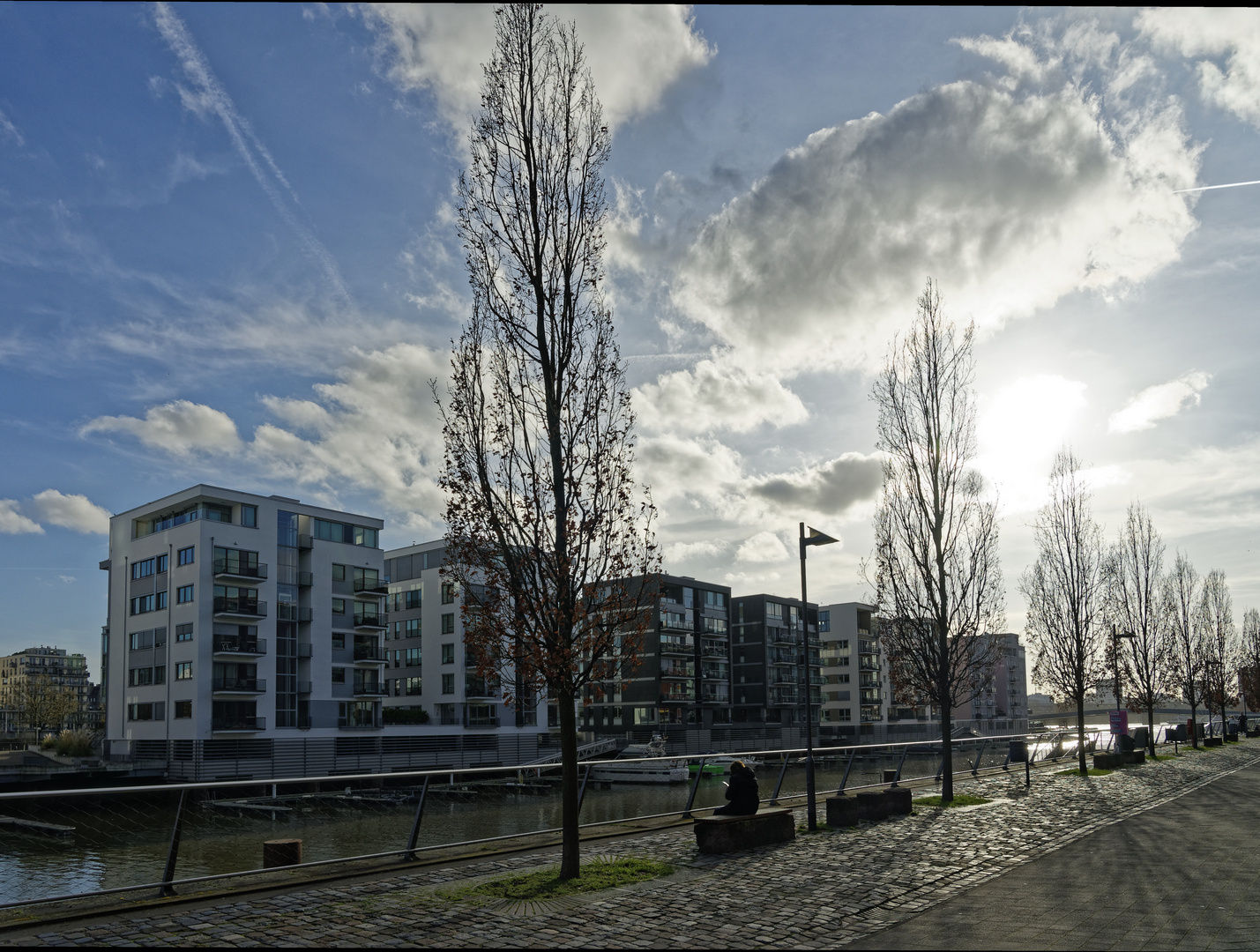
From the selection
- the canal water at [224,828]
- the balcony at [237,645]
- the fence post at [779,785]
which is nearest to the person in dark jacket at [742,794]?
the canal water at [224,828]

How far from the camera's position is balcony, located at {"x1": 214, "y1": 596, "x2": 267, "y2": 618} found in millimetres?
58000

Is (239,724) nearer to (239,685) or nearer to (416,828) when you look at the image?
(239,685)

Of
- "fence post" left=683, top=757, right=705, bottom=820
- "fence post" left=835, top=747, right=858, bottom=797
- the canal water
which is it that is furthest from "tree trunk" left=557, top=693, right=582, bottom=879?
"fence post" left=835, top=747, right=858, bottom=797

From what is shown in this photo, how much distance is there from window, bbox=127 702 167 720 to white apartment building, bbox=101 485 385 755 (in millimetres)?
79

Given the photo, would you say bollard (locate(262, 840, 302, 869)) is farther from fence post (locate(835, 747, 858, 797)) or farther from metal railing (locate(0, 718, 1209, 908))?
fence post (locate(835, 747, 858, 797))

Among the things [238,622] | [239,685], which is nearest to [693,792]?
[239,685]

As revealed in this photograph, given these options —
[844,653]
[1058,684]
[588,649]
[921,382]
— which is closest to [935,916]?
[588,649]

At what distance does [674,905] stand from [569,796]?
2213mm

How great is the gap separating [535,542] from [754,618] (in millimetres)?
98357

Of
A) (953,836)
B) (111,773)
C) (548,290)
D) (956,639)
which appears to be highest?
(548,290)

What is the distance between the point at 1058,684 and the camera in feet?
125

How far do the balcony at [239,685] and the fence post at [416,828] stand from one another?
166ft

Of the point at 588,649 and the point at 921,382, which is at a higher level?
the point at 921,382

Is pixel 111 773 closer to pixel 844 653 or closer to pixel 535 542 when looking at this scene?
pixel 535 542
